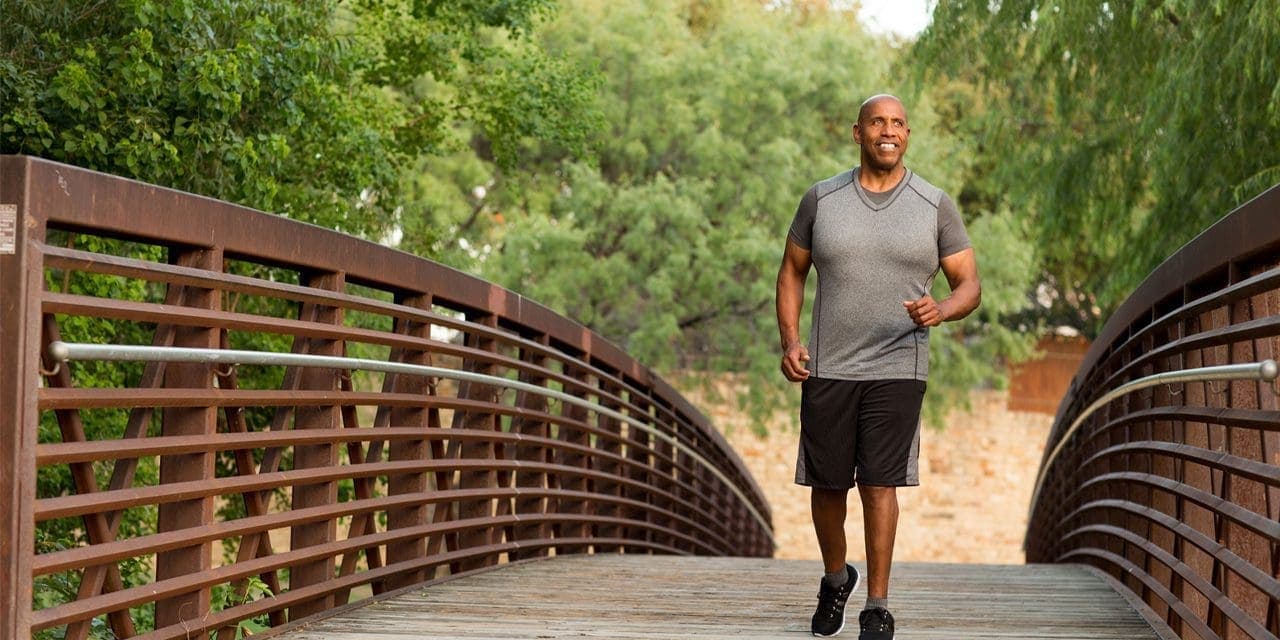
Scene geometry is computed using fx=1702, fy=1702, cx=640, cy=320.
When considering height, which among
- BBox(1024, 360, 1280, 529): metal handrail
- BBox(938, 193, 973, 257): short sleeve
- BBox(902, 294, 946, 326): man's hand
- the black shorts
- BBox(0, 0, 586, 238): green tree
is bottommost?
the black shorts

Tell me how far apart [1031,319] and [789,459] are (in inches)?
311

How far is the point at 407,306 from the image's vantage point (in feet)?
20.0

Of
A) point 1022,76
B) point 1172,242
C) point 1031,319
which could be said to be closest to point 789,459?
point 1031,319

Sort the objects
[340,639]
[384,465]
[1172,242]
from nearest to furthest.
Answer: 1. [340,639]
2. [384,465]
3. [1172,242]

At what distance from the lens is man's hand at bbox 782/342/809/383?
5289 mm

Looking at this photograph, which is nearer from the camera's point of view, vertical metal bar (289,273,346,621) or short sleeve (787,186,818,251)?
vertical metal bar (289,273,346,621)

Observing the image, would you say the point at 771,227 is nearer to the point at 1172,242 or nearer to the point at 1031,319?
the point at 1172,242

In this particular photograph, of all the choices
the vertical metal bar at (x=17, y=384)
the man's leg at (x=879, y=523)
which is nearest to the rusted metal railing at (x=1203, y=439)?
the man's leg at (x=879, y=523)

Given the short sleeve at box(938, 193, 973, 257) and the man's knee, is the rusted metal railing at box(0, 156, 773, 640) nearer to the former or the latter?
the man's knee

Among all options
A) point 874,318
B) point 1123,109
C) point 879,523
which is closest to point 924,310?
point 874,318

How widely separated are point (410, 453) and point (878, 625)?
204 cm

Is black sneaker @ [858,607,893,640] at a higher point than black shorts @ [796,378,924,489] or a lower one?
lower

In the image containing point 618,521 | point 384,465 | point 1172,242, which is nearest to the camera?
point 384,465

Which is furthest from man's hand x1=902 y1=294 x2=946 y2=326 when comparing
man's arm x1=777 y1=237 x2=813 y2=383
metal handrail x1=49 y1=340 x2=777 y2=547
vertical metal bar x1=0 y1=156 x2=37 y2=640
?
vertical metal bar x1=0 y1=156 x2=37 y2=640
